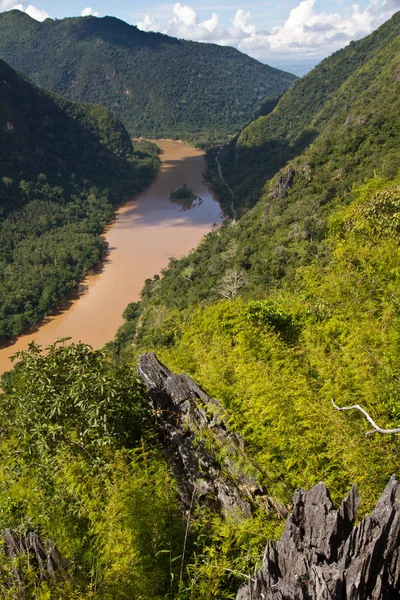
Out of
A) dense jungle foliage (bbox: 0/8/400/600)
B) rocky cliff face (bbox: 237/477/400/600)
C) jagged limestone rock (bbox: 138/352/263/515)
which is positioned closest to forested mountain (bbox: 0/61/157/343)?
dense jungle foliage (bbox: 0/8/400/600)

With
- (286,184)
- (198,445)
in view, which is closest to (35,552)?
(198,445)

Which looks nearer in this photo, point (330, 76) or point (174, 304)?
point (174, 304)

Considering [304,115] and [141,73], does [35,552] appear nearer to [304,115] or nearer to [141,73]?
[304,115]

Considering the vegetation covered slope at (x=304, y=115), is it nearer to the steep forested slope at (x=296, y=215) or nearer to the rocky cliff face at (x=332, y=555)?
the steep forested slope at (x=296, y=215)

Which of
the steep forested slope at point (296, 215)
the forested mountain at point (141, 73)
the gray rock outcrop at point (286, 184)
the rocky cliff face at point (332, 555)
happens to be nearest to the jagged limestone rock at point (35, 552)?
the rocky cliff face at point (332, 555)

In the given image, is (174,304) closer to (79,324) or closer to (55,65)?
(79,324)

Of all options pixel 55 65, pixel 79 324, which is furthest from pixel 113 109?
pixel 79 324

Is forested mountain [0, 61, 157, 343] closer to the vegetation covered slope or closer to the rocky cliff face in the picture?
the vegetation covered slope
